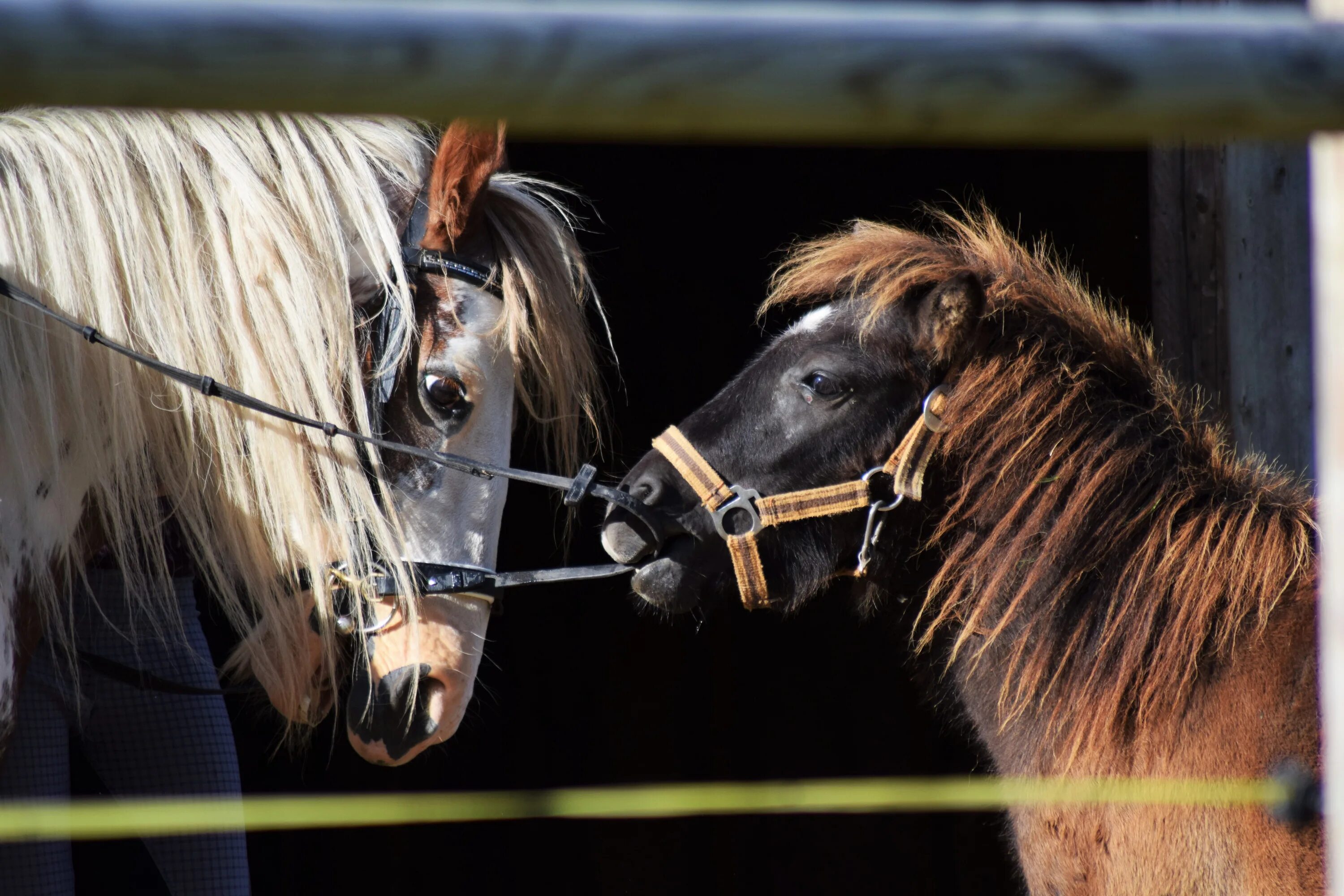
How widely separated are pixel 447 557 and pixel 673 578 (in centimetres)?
36

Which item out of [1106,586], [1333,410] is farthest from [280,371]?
[1333,410]

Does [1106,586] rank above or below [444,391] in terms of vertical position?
below

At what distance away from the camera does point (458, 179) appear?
1715 millimetres

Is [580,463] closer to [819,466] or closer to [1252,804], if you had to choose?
[819,466]

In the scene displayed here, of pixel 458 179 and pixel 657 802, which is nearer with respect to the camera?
pixel 657 802

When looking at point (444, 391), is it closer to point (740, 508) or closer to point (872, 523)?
point (740, 508)

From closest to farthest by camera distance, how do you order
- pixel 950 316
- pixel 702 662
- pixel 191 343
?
1. pixel 191 343
2. pixel 950 316
3. pixel 702 662

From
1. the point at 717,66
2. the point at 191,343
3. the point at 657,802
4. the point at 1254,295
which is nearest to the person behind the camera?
the point at 717,66

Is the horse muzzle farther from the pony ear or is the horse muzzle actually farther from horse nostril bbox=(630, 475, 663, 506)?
the pony ear

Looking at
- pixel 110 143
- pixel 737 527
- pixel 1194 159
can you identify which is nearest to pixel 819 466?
pixel 737 527

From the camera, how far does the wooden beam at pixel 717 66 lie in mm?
391

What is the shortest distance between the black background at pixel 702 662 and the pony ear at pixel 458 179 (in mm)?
2043

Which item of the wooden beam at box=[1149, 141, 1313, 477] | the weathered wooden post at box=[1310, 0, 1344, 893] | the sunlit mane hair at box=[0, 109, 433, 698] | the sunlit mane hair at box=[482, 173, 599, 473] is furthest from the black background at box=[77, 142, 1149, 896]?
the weathered wooden post at box=[1310, 0, 1344, 893]

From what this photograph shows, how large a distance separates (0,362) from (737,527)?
1022 mm
